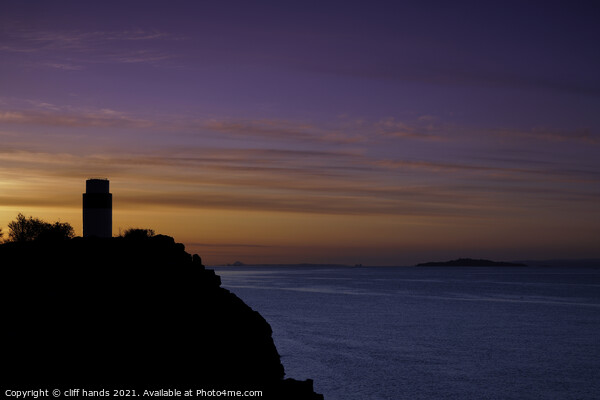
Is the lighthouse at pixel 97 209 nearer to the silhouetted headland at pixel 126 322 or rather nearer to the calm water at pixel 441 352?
the silhouetted headland at pixel 126 322

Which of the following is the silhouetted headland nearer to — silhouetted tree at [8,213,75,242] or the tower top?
the tower top

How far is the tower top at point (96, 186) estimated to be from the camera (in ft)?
85.2

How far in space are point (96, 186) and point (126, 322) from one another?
750 centimetres

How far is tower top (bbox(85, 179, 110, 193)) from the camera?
26.0m

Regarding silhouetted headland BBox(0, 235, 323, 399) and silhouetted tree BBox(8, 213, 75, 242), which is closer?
silhouetted headland BBox(0, 235, 323, 399)

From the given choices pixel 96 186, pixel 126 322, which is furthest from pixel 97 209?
pixel 126 322

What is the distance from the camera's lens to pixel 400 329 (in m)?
87.2

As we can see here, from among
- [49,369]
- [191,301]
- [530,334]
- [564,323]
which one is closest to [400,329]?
[530,334]

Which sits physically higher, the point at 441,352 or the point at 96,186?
the point at 96,186

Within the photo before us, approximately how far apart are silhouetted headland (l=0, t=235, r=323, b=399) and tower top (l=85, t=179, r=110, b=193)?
7.86 feet

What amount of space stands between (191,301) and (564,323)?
88833mm

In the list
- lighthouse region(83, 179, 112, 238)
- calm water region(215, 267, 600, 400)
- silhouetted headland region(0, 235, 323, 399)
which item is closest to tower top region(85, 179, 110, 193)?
lighthouse region(83, 179, 112, 238)

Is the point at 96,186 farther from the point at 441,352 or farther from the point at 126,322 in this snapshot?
the point at 441,352

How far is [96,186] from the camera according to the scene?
26.1 meters
